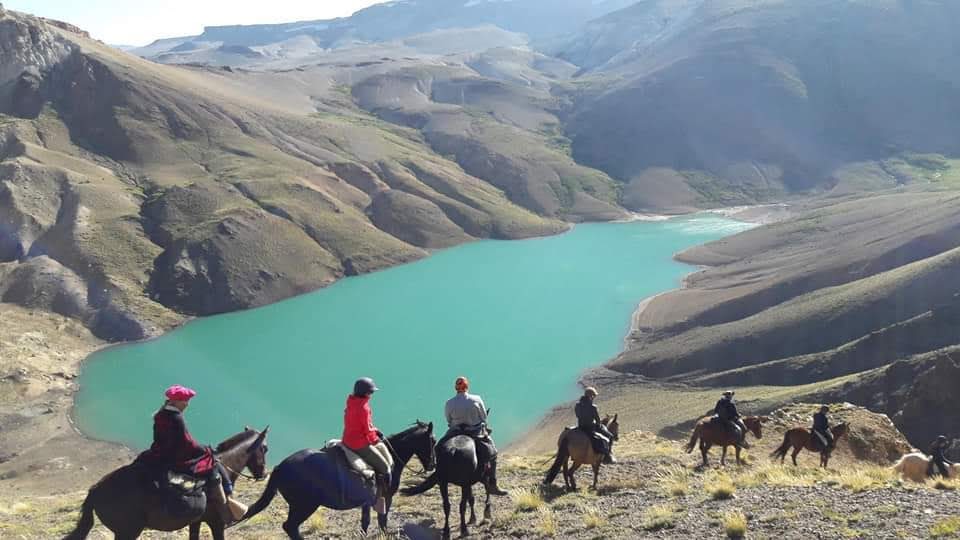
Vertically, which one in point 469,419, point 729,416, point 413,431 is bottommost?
point 413,431

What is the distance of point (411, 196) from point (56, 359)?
62.3 meters

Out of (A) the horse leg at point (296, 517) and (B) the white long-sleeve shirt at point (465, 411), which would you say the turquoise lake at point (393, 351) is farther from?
(A) the horse leg at point (296, 517)

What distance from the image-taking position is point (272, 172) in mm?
105562

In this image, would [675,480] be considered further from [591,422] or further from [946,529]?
[946,529]

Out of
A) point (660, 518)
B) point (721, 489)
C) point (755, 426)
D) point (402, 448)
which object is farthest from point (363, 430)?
point (755, 426)

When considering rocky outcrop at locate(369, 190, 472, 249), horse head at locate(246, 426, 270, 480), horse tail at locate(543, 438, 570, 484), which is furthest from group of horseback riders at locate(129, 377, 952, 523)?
rocky outcrop at locate(369, 190, 472, 249)

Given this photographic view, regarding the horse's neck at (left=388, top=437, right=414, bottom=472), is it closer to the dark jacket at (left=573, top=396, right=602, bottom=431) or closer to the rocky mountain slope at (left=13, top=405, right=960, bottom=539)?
the rocky mountain slope at (left=13, top=405, right=960, bottom=539)

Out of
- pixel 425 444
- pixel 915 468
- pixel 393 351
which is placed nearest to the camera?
pixel 425 444

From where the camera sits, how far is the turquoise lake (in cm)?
4847

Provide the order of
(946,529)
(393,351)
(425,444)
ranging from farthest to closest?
(393,351), (425,444), (946,529)

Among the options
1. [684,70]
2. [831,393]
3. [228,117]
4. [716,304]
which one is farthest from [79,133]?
[684,70]

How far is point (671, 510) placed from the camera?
42.5 ft

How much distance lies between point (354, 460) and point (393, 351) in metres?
50.4

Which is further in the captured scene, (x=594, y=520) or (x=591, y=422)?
(x=591, y=422)
